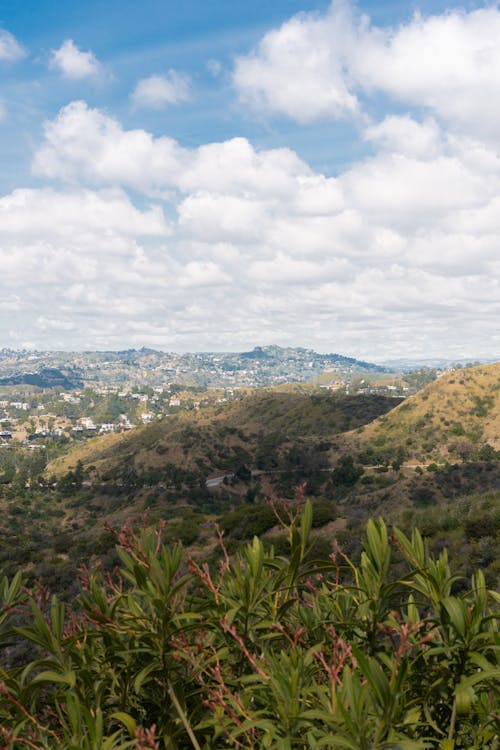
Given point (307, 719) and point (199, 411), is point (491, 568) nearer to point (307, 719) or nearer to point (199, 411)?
point (307, 719)

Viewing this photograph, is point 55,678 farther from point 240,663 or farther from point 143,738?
point 240,663

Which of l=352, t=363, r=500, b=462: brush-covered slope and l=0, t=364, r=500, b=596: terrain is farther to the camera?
l=352, t=363, r=500, b=462: brush-covered slope

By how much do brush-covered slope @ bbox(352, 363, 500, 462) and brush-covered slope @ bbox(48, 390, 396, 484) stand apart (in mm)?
16174

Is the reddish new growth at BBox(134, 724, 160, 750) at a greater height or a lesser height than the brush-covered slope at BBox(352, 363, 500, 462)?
greater

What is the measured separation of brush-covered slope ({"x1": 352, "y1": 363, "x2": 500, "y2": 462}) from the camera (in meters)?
91.3

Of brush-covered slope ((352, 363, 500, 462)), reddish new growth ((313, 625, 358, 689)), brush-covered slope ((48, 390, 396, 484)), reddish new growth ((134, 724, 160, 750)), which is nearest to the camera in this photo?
reddish new growth ((134, 724, 160, 750))

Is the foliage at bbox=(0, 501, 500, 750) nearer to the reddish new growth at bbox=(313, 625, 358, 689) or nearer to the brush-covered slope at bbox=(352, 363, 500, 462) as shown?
the reddish new growth at bbox=(313, 625, 358, 689)

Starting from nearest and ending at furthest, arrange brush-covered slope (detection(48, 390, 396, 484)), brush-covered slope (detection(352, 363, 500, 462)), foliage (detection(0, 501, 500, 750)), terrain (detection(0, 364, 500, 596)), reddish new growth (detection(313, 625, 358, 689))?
reddish new growth (detection(313, 625, 358, 689)) → foliage (detection(0, 501, 500, 750)) → terrain (detection(0, 364, 500, 596)) → brush-covered slope (detection(352, 363, 500, 462)) → brush-covered slope (detection(48, 390, 396, 484))

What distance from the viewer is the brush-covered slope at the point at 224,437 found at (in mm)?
102763

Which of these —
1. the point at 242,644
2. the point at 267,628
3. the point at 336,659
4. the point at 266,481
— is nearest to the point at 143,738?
the point at 242,644

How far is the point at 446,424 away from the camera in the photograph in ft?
331

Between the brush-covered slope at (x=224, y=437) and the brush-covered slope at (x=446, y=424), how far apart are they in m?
16.2

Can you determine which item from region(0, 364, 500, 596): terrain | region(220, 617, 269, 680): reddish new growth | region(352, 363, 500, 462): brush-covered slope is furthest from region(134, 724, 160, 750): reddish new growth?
region(352, 363, 500, 462): brush-covered slope

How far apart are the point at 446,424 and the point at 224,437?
5482cm
